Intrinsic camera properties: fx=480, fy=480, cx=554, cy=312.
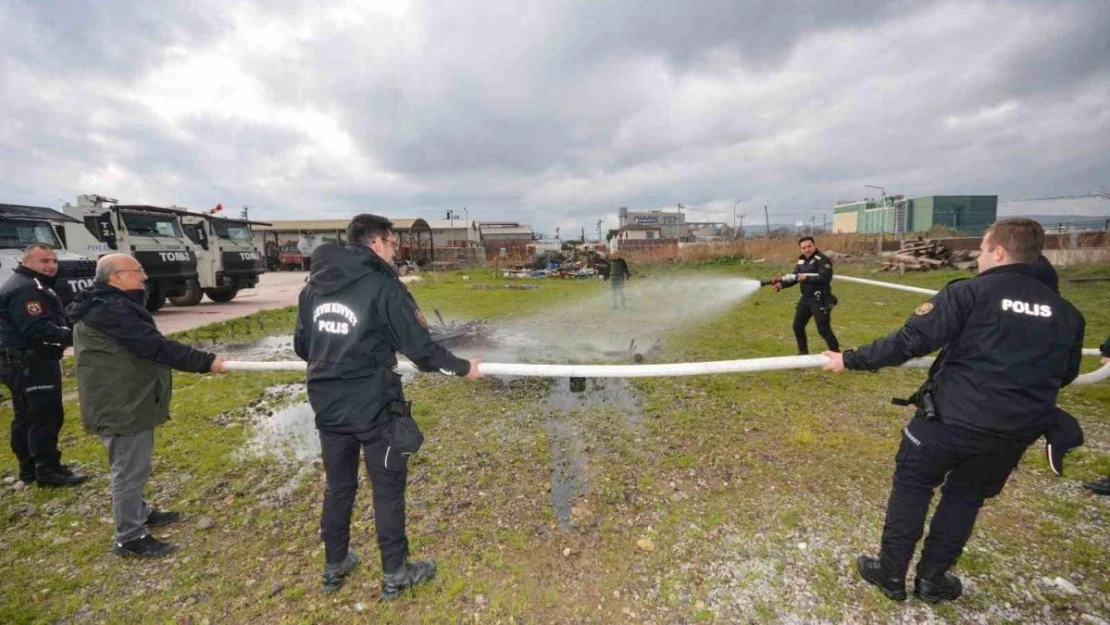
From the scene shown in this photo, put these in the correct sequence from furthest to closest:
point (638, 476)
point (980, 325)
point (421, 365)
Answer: point (638, 476), point (421, 365), point (980, 325)

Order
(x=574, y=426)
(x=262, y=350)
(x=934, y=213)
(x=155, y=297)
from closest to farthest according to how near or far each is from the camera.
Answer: (x=574, y=426)
(x=262, y=350)
(x=155, y=297)
(x=934, y=213)

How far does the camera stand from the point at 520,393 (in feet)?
21.6

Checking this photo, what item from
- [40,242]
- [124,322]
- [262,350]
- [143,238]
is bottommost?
[262,350]

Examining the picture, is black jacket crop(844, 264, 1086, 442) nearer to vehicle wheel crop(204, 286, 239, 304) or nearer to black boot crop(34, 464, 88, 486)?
black boot crop(34, 464, 88, 486)

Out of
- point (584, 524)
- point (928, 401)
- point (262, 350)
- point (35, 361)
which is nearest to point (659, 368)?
point (584, 524)

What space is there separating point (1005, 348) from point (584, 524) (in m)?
2.73

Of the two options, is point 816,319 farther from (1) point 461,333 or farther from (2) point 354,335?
(2) point 354,335

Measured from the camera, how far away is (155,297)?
13977mm

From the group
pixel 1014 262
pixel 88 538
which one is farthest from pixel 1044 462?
pixel 88 538

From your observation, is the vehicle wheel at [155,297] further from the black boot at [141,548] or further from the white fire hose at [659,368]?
the black boot at [141,548]

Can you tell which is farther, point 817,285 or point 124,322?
point 817,285

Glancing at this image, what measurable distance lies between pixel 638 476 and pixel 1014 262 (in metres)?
2.98

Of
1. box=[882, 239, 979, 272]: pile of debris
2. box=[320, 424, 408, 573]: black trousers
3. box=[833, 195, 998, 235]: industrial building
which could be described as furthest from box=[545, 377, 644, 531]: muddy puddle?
box=[833, 195, 998, 235]: industrial building

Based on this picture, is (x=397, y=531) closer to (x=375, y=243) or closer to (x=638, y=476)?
(x=375, y=243)
